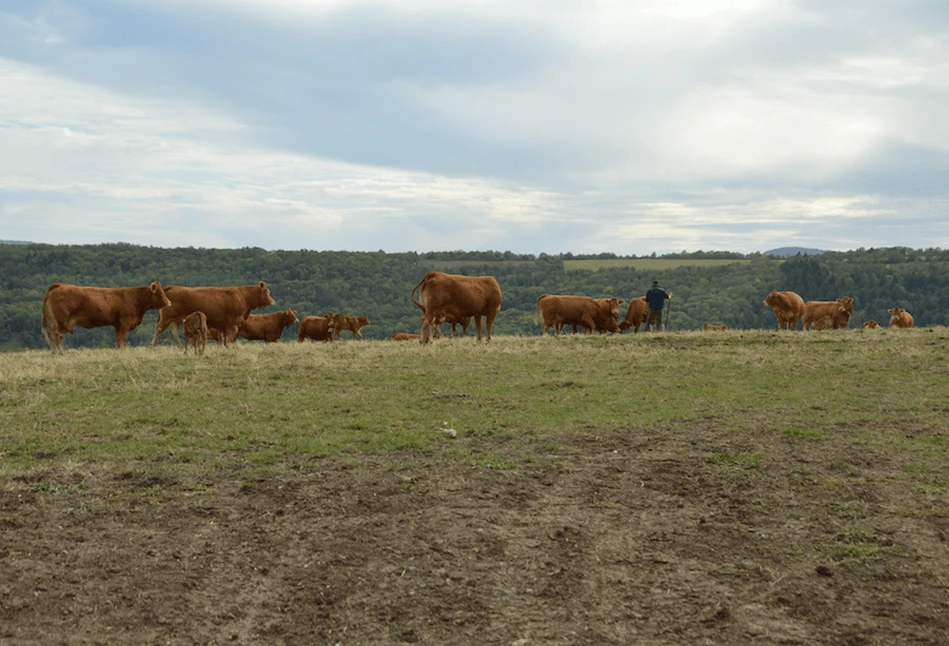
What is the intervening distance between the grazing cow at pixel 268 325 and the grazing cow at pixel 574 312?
399 inches

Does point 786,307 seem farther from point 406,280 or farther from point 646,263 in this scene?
point 646,263

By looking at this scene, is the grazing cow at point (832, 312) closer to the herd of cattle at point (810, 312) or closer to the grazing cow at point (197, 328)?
the herd of cattle at point (810, 312)

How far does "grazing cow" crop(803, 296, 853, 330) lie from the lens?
112 ft

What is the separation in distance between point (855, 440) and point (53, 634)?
8.94m

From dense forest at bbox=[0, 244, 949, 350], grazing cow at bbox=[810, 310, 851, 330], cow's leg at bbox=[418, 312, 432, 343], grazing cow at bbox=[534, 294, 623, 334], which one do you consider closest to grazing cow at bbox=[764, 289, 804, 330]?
grazing cow at bbox=[810, 310, 851, 330]

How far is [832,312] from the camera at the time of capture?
34406 mm

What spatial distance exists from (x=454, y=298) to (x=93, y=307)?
1024 cm

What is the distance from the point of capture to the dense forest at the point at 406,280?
68.2 m

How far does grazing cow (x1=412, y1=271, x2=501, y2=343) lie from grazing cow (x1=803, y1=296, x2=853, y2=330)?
1670 cm

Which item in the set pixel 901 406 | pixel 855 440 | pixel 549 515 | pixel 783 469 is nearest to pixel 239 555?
pixel 549 515

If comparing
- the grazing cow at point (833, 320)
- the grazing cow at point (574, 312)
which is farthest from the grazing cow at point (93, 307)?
the grazing cow at point (833, 320)

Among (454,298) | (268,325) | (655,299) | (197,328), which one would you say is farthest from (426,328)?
(268,325)

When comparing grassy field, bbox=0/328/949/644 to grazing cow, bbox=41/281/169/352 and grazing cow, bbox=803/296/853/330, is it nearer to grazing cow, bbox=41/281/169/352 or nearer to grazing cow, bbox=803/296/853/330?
grazing cow, bbox=41/281/169/352

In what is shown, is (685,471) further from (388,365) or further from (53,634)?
(388,365)
